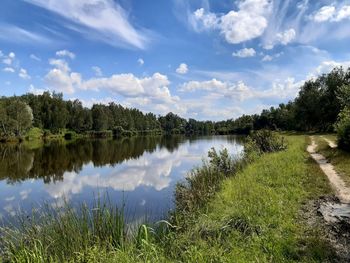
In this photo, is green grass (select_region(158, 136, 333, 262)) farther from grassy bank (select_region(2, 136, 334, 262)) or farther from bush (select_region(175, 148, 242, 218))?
bush (select_region(175, 148, 242, 218))

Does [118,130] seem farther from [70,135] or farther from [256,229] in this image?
[256,229]

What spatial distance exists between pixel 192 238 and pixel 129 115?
159 metres

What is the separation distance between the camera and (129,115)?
165250 millimetres

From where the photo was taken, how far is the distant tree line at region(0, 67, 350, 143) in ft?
195

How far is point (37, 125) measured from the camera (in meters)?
107

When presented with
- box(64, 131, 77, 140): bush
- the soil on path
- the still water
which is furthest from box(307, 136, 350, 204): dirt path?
box(64, 131, 77, 140): bush

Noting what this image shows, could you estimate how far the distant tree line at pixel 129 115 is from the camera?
5950 cm

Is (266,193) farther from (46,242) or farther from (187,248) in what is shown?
(46,242)

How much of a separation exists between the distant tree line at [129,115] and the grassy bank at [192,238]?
16413 millimetres

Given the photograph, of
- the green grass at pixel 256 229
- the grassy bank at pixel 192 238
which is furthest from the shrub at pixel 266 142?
the grassy bank at pixel 192 238

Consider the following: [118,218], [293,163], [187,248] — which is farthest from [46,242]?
[293,163]

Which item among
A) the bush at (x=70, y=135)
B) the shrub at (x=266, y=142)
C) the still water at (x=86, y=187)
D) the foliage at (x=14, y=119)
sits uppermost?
the foliage at (x=14, y=119)

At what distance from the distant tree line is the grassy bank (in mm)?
16413

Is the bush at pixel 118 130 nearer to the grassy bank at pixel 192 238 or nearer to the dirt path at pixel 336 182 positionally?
the dirt path at pixel 336 182
